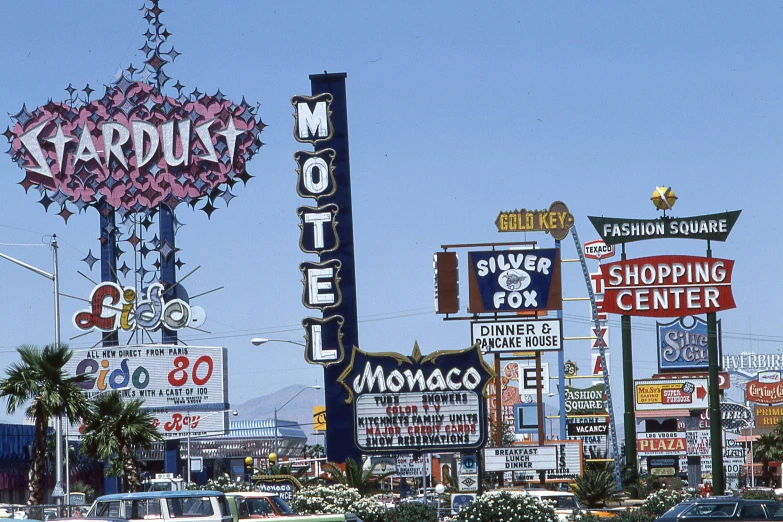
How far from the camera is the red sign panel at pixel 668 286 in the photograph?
178ft

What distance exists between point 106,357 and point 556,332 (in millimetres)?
23721

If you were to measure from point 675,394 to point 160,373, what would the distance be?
31.5 meters

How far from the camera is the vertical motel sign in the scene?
180ft

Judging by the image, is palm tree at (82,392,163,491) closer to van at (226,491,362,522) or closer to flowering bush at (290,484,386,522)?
flowering bush at (290,484,386,522)

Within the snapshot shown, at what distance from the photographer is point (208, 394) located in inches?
2616

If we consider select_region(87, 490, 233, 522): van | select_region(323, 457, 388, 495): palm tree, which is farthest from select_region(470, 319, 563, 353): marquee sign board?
select_region(87, 490, 233, 522): van

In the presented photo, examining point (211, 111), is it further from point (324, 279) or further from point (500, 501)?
point (500, 501)

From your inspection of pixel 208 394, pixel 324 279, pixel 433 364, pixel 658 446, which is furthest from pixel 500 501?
pixel 658 446

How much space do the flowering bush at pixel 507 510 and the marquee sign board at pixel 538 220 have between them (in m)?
38.3

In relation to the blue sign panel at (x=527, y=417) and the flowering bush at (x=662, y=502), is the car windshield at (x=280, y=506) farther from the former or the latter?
the blue sign panel at (x=527, y=417)

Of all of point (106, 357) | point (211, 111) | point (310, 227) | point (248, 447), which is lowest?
point (248, 447)

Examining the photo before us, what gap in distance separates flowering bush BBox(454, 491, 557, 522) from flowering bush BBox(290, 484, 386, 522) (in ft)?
15.3

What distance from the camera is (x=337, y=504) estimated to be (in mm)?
37594

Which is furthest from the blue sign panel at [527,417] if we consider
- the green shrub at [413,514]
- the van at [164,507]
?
the van at [164,507]
